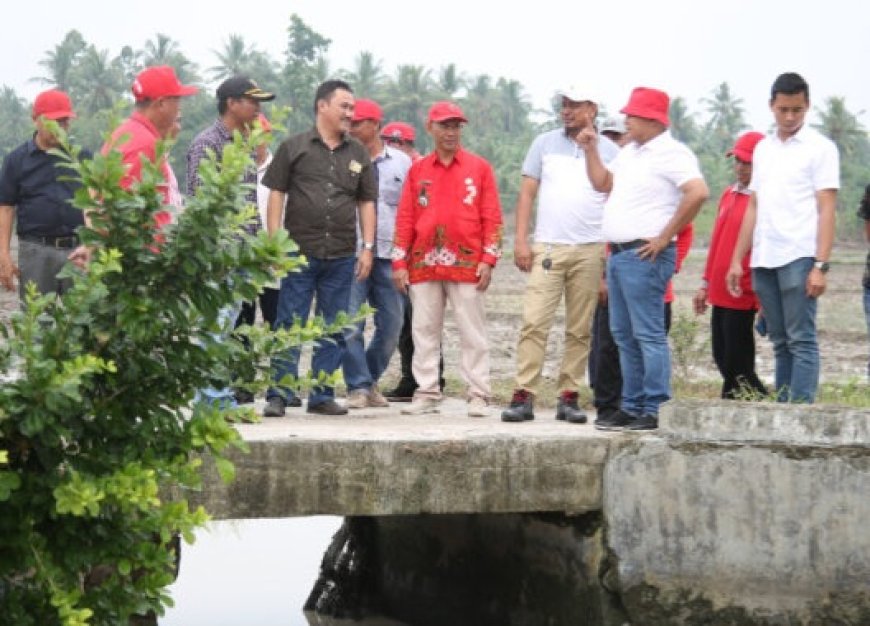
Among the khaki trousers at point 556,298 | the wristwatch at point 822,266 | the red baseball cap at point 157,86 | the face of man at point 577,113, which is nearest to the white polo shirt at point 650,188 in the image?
the face of man at point 577,113

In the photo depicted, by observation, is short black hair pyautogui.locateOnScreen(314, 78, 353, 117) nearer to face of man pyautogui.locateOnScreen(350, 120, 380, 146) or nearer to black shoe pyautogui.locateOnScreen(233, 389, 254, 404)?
face of man pyautogui.locateOnScreen(350, 120, 380, 146)

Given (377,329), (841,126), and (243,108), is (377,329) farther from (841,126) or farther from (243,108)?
(841,126)

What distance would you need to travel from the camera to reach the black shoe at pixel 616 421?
734 centimetres

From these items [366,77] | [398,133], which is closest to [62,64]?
[366,77]

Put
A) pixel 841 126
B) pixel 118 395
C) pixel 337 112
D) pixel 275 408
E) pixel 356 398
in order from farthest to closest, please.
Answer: pixel 841 126 → pixel 356 398 → pixel 337 112 → pixel 275 408 → pixel 118 395

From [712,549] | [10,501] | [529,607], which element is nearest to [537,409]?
[529,607]

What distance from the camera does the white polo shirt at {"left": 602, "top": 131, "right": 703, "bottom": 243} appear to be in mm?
7512

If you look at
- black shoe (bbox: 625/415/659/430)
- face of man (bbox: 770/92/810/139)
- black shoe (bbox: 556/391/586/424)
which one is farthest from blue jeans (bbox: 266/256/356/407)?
face of man (bbox: 770/92/810/139)

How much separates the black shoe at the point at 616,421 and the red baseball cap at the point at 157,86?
7.77 feet

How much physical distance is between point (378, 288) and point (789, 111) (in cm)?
246

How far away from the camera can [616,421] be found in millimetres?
7410

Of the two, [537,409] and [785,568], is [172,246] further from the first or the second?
[537,409]

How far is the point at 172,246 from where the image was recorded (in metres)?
3.71

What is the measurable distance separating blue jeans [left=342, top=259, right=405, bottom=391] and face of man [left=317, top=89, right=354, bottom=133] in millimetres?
878
